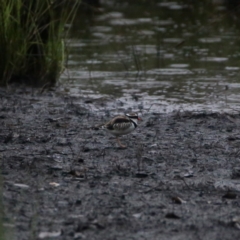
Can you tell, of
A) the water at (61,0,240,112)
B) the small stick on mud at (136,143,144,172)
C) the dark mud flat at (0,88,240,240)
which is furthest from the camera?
the water at (61,0,240,112)

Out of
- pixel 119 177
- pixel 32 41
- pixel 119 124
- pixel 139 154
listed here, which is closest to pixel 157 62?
pixel 32 41

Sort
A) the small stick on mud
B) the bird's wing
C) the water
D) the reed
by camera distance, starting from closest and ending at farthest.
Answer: the small stick on mud
the bird's wing
the reed
the water

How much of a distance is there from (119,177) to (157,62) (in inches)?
310

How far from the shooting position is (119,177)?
637 cm

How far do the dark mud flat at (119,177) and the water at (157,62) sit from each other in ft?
4.09

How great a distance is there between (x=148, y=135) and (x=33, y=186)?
261 centimetres

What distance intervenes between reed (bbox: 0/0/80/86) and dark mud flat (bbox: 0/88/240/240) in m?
1.40

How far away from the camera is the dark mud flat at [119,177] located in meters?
5.00

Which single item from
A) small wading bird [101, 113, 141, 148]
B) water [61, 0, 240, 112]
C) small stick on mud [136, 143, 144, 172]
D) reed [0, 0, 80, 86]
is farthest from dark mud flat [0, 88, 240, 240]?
reed [0, 0, 80, 86]

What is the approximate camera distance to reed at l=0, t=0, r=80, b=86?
34.6 feet

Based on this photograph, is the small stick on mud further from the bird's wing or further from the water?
the water

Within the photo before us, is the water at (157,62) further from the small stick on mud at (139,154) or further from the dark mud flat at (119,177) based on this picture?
the small stick on mud at (139,154)

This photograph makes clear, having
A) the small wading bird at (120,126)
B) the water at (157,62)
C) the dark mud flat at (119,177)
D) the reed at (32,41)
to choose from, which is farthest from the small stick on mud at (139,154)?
the reed at (32,41)

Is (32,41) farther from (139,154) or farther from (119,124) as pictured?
(139,154)
